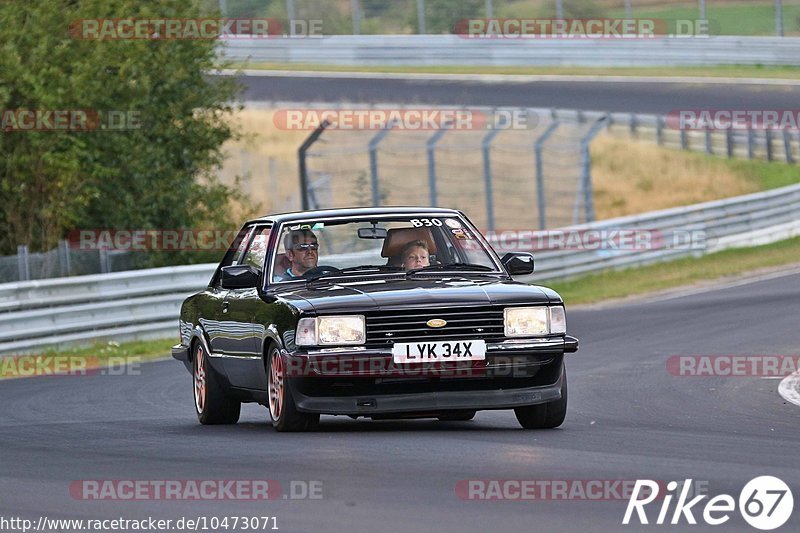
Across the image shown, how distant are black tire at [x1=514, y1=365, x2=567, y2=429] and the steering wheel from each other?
151cm

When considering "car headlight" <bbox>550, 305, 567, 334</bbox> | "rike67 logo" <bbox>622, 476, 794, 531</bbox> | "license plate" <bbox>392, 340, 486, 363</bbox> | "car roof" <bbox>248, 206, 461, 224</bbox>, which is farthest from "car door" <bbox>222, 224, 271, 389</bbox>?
"rike67 logo" <bbox>622, 476, 794, 531</bbox>

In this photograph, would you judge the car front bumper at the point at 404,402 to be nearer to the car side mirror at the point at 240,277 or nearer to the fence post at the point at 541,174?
the car side mirror at the point at 240,277

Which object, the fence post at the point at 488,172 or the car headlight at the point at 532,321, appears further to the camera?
the fence post at the point at 488,172

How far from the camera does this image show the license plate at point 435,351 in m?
9.40

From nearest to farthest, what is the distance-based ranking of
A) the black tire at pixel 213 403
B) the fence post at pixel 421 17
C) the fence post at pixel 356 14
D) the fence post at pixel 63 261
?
the black tire at pixel 213 403 → the fence post at pixel 63 261 → the fence post at pixel 356 14 → the fence post at pixel 421 17

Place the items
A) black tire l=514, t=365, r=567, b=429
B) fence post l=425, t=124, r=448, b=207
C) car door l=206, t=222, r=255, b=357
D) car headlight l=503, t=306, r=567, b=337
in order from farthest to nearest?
fence post l=425, t=124, r=448, b=207 → car door l=206, t=222, r=255, b=357 → black tire l=514, t=365, r=567, b=429 → car headlight l=503, t=306, r=567, b=337

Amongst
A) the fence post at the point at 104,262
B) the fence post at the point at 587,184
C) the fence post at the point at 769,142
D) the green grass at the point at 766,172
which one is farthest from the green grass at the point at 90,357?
the fence post at the point at 769,142

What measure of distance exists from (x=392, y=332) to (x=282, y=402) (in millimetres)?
870

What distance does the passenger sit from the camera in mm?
10578

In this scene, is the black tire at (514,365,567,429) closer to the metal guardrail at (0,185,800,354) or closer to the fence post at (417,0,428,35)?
the metal guardrail at (0,185,800,354)

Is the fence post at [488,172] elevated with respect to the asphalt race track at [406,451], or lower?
lower

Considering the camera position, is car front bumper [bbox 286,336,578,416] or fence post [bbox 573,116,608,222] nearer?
car front bumper [bbox 286,336,578,416]

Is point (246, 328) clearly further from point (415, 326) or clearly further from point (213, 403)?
point (415, 326)

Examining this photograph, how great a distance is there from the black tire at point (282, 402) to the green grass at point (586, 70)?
31.3 meters
